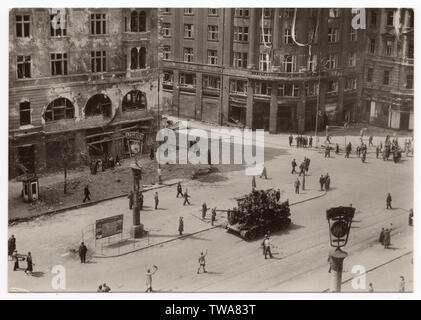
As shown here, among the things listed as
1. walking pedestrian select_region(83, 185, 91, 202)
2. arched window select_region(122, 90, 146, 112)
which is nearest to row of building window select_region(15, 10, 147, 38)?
arched window select_region(122, 90, 146, 112)

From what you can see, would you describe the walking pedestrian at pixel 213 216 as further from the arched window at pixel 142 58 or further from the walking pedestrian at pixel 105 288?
the arched window at pixel 142 58

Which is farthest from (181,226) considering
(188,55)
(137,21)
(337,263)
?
(188,55)

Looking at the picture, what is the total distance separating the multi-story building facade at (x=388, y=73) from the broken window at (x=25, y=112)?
105ft

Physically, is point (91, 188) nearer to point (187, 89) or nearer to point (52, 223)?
point (52, 223)

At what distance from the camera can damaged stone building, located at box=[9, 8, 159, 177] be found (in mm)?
50812

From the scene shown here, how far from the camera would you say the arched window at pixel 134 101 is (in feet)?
191

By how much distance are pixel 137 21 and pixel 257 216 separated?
2066cm

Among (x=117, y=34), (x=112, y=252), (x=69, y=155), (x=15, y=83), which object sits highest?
(x=117, y=34)

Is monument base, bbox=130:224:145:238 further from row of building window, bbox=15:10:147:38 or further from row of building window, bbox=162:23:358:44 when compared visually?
row of building window, bbox=162:23:358:44

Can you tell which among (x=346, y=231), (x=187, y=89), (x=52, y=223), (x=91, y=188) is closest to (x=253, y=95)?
(x=187, y=89)

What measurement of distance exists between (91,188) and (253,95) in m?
23.3

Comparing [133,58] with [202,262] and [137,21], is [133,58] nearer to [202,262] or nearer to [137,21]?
[137,21]

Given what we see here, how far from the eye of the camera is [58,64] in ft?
173

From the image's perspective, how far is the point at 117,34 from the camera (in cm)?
5547
